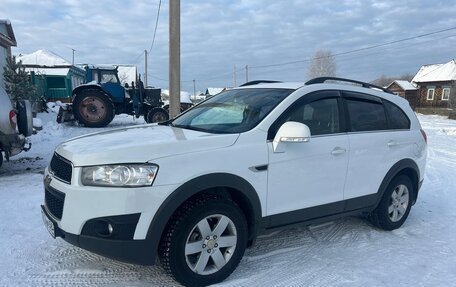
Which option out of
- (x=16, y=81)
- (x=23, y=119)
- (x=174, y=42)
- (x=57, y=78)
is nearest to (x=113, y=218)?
(x=23, y=119)

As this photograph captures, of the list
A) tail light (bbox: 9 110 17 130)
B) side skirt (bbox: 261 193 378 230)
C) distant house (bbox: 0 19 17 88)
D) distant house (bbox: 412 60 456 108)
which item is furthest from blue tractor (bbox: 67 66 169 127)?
distant house (bbox: 412 60 456 108)

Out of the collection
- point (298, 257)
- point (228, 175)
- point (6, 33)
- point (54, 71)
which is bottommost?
point (298, 257)

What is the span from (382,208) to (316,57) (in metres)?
64.3

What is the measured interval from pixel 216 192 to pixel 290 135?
0.83 meters

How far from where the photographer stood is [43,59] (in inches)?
1555

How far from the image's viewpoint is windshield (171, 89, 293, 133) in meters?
3.82

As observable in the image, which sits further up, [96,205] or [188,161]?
[188,161]

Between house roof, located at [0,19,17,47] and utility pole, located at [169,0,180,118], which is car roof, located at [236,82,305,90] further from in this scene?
house roof, located at [0,19,17,47]

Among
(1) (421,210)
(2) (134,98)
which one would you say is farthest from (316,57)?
(1) (421,210)

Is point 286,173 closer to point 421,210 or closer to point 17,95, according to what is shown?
point 421,210

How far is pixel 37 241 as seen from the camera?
4219 millimetres

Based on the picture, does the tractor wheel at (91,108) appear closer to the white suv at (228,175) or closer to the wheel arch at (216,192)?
the white suv at (228,175)

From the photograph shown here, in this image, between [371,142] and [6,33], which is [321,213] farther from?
[6,33]

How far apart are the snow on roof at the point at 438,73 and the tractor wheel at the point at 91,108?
42048mm
